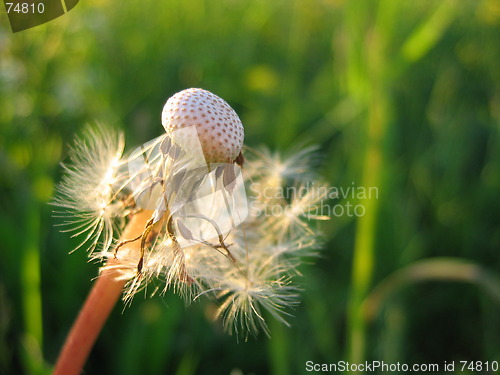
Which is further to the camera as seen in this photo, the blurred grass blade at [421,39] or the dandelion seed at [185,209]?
the blurred grass blade at [421,39]

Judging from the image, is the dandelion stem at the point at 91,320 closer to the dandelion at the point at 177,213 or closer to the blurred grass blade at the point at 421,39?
the dandelion at the point at 177,213

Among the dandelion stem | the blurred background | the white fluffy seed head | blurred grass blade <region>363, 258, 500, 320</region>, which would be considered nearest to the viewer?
the white fluffy seed head

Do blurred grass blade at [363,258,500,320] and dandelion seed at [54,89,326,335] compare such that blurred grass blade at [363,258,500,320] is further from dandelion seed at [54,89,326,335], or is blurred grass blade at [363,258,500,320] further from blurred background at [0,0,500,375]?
dandelion seed at [54,89,326,335]

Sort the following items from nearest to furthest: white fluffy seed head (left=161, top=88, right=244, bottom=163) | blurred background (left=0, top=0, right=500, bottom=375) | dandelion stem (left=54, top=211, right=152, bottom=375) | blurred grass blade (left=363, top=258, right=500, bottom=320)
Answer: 1. white fluffy seed head (left=161, top=88, right=244, bottom=163)
2. dandelion stem (left=54, top=211, right=152, bottom=375)
3. blurred background (left=0, top=0, right=500, bottom=375)
4. blurred grass blade (left=363, top=258, right=500, bottom=320)

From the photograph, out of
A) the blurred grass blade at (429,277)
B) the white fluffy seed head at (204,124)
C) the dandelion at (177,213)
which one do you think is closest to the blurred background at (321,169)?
the blurred grass blade at (429,277)


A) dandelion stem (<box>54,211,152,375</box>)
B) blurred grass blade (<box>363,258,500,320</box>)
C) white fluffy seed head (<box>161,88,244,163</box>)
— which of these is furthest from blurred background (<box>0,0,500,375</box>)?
white fluffy seed head (<box>161,88,244,163</box>)

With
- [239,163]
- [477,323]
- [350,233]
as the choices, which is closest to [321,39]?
[350,233]
